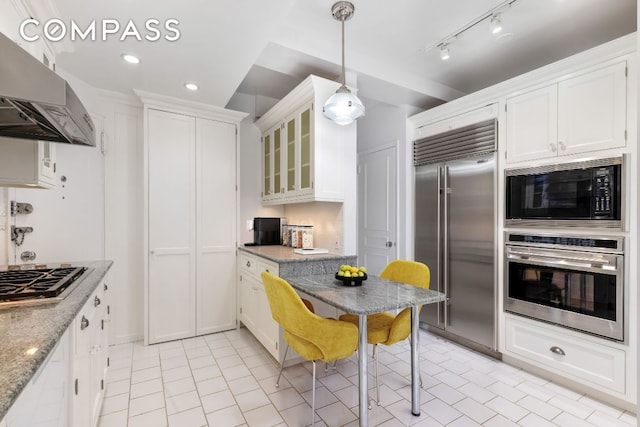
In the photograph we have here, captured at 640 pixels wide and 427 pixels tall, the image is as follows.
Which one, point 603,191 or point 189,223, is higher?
point 603,191

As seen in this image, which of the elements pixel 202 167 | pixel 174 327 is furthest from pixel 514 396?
pixel 202 167

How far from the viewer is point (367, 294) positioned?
183 centimetres

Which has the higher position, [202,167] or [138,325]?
[202,167]

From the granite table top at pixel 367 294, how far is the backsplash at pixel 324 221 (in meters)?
0.65

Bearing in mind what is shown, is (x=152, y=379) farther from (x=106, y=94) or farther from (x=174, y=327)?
(x=106, y=94)

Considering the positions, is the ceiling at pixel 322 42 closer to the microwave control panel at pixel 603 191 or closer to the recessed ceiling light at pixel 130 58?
the recessed ceiling light at pixel 130 58

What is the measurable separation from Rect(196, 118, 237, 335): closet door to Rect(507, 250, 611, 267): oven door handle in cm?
277

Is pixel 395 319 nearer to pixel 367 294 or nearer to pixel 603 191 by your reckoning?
pixel 367 294

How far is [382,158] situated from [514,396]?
2.62 meters

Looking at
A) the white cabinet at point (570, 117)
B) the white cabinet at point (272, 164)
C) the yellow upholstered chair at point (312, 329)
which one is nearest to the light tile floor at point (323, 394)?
the yellow upholstered chair at point (312, 329)

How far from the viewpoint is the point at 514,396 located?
212cm

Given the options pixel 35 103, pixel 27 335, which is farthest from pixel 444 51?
pixel 27 335

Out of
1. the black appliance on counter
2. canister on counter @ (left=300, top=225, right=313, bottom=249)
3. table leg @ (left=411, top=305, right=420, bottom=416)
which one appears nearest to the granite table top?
table leg @ (left=411, top=305, right=420, bottom=416)

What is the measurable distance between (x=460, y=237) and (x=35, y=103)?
3079 millimetres
